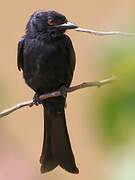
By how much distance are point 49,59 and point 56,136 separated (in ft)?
2.79

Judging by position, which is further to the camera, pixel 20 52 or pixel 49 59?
pixel 20 52

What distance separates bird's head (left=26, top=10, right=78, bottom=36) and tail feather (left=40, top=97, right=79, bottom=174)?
0.64 metres

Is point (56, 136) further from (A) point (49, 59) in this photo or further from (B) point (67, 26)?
(B) point (67, 26)

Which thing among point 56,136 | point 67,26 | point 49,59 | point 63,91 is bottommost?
point 56,136

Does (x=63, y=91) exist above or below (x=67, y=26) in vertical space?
below

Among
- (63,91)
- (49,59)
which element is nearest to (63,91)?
(63,91)

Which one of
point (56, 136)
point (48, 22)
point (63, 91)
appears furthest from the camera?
point (56, 136)

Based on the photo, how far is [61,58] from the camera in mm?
3172

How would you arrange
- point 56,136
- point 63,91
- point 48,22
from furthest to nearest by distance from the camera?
point 56,136, point 48,22, point 63,91

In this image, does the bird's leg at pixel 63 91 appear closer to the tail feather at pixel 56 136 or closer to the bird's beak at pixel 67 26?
the tail feather at pixel 56 136

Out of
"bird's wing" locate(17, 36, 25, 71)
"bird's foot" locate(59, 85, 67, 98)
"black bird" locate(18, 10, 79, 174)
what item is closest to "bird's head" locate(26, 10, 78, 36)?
"black bird" locate(18, 10, 79, 174)

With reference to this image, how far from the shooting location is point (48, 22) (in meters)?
3.27

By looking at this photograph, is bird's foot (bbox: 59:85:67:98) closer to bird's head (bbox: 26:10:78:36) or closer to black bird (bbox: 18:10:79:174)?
black bird (bbox: 18:10:79:174)

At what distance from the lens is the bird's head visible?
3238mm
